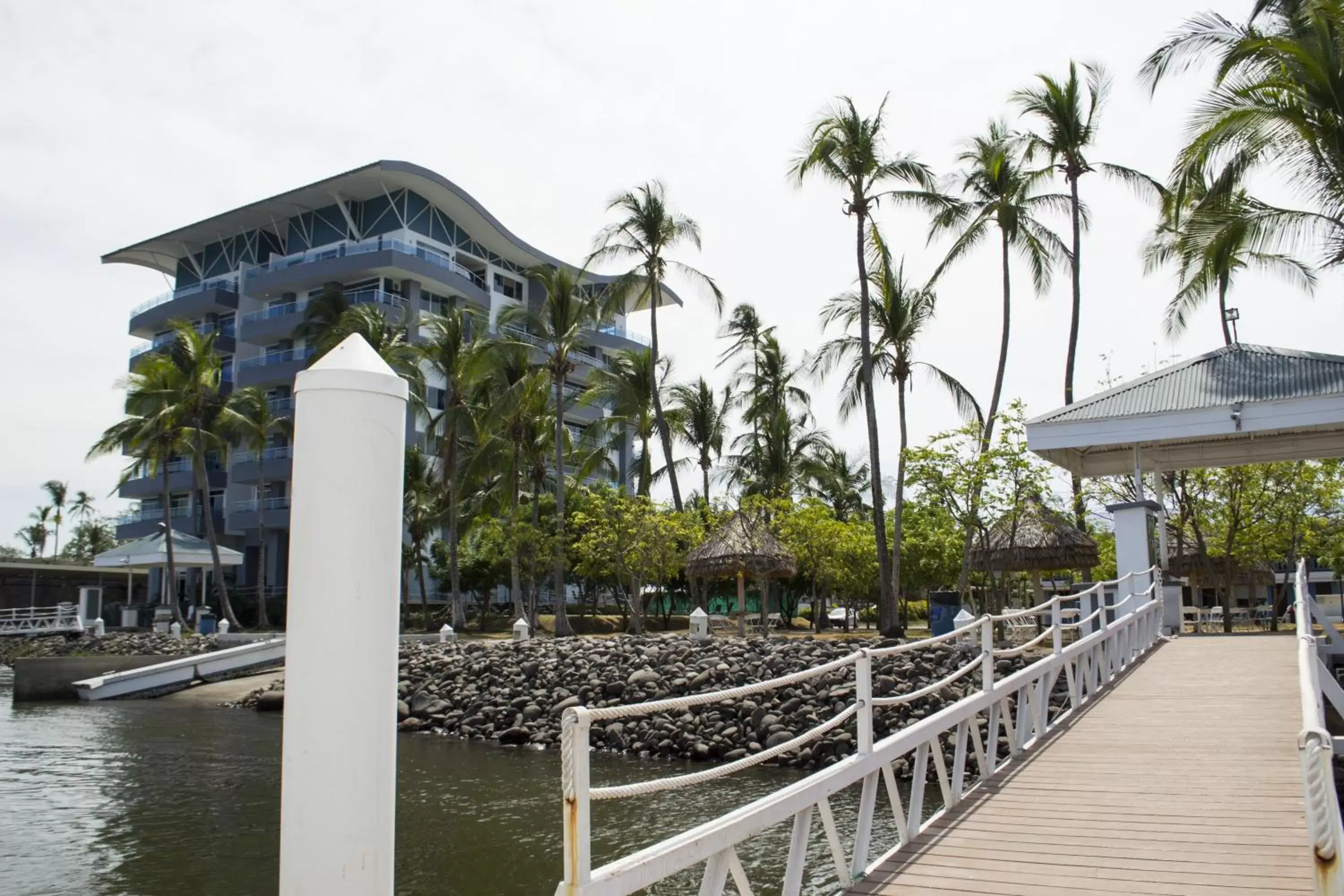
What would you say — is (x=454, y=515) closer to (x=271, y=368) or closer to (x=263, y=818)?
(x=271, y=368)

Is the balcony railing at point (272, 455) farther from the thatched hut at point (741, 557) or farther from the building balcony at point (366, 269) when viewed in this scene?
the thatched hut at point (741, 557)

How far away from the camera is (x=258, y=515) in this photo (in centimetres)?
4472

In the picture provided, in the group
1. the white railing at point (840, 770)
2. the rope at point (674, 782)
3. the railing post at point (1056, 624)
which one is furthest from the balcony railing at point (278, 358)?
the rope at point (674, 782)

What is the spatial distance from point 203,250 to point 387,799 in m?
56.2

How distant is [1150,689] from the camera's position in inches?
438

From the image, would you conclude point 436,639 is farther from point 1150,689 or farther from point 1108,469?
point 1150,689

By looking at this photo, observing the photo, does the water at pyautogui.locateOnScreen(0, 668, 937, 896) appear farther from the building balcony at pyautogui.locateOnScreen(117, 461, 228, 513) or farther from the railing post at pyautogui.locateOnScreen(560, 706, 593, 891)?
the building balcony at pyautogui.locateOnScreen(117, 461, 228, 513)

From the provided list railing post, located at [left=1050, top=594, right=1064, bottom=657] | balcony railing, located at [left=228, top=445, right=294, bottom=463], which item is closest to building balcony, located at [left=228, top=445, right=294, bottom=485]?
balcony railing, located at [left=228, top=445, right=294, bottom=463]

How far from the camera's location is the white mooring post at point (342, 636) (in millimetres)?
2646

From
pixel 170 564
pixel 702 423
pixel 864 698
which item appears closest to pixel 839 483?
pixel 702 423

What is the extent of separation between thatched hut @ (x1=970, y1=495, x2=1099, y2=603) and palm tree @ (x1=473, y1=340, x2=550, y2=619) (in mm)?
15716

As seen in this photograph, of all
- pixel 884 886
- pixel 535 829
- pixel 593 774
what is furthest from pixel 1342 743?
pixel 593 774

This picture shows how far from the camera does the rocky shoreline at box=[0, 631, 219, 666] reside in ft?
103

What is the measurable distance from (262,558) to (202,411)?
594 cm
